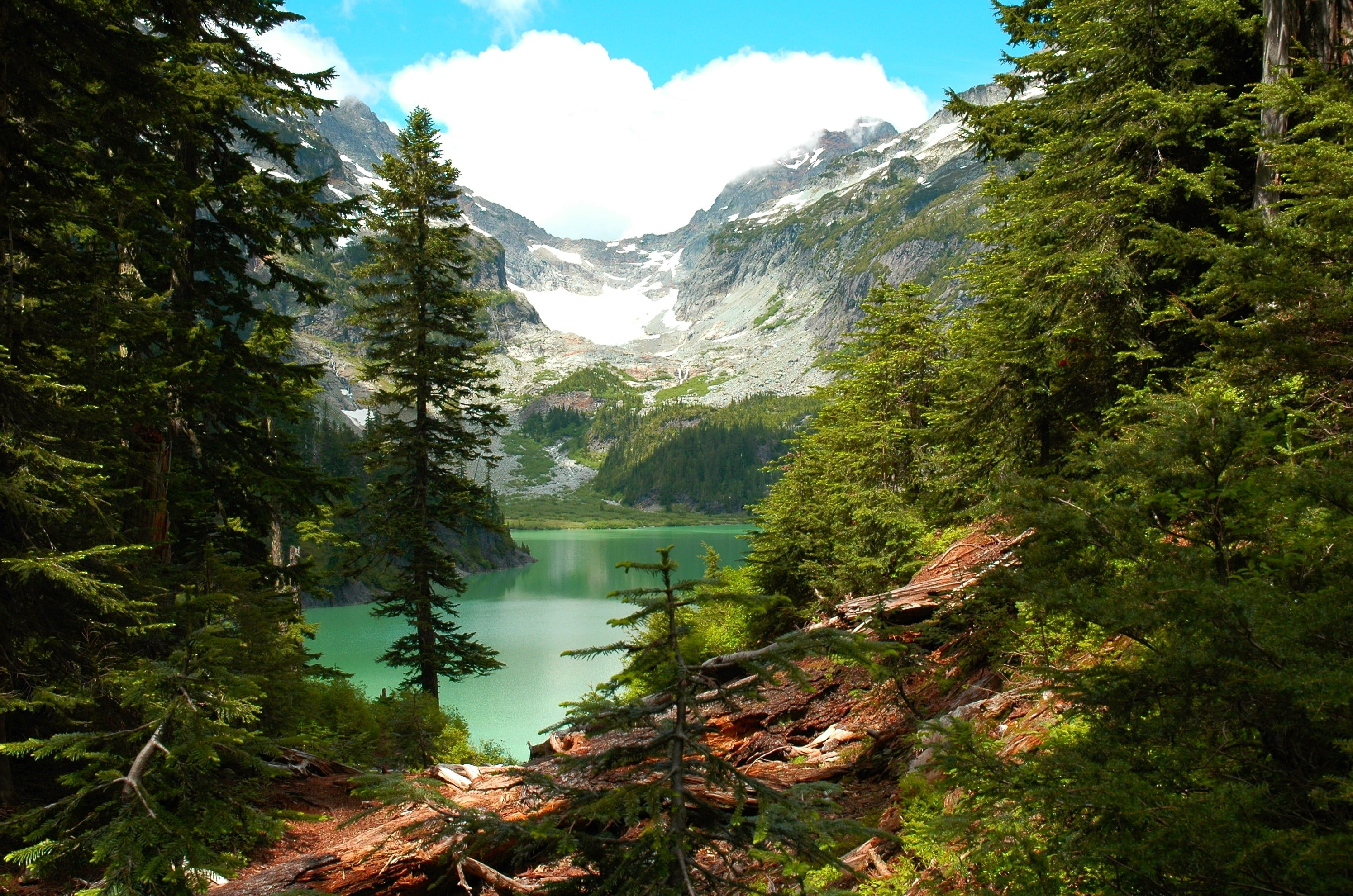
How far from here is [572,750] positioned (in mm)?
7332

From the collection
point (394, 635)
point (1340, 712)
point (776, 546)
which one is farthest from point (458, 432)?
point (394, 635)

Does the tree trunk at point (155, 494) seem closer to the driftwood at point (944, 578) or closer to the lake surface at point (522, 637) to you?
the lake surface at point (522, 637)

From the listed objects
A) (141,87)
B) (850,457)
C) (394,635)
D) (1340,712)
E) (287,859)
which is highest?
(141,87)

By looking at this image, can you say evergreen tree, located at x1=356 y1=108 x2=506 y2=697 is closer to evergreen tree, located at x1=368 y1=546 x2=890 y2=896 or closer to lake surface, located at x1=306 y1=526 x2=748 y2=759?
lake surface, located at x1=306 y1=526 x2=748 y2=759

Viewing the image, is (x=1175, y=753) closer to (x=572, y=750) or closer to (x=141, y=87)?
(x=572, y=750)

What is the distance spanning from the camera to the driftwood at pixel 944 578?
22.3ft

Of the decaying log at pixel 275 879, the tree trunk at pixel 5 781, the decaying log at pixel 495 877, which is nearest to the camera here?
the decaying log at pixel 495 877

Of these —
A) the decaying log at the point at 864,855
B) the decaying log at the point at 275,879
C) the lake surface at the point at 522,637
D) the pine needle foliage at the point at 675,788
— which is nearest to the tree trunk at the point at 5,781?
the decaying log at the point at 275,879

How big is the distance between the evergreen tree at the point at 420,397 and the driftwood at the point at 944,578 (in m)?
9.66

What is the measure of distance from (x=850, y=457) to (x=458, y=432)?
8.62m

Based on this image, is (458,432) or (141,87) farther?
(458,432)

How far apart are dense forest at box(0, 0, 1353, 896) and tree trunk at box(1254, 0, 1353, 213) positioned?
0.04 metres

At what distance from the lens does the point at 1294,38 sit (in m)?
6.91

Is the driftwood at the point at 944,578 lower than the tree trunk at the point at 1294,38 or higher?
lower
